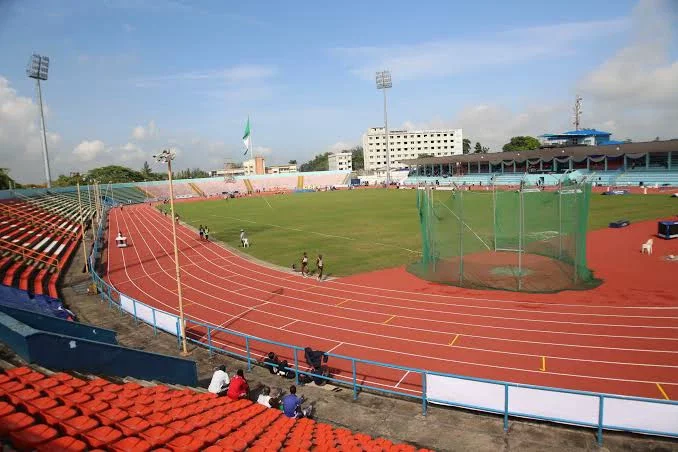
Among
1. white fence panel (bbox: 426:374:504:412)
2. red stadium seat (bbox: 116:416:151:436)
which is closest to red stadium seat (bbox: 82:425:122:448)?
red stadium seat (bbox: 116:416:151:436)

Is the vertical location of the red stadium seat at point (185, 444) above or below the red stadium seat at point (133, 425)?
below

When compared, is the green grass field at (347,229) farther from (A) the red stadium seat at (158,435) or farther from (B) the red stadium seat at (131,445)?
(B) the red stadium seat at (131,445)

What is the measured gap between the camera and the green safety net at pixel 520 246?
17.3 meters

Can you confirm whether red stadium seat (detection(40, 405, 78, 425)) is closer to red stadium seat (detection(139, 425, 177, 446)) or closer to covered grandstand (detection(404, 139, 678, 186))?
red stadium seat (detection(139, 425, 177, 446))

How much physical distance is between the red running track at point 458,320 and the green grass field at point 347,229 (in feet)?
9.79

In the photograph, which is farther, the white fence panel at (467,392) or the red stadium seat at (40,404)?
the white fence panel at (467,392)

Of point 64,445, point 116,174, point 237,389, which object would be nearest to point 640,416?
point 237,389

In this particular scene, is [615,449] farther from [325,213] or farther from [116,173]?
[116,173]

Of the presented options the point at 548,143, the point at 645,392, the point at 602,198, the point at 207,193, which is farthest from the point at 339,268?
the point at 548,143

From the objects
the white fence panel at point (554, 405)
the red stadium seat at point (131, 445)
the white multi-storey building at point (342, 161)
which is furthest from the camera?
the white multi-storey building at point (342, 161)

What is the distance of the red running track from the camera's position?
10.6 m

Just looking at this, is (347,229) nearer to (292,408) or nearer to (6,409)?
(292,408)

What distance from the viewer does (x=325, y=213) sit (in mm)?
49344

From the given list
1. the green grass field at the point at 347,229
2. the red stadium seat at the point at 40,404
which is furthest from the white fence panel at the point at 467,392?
the green grass field at the point at 347,229
